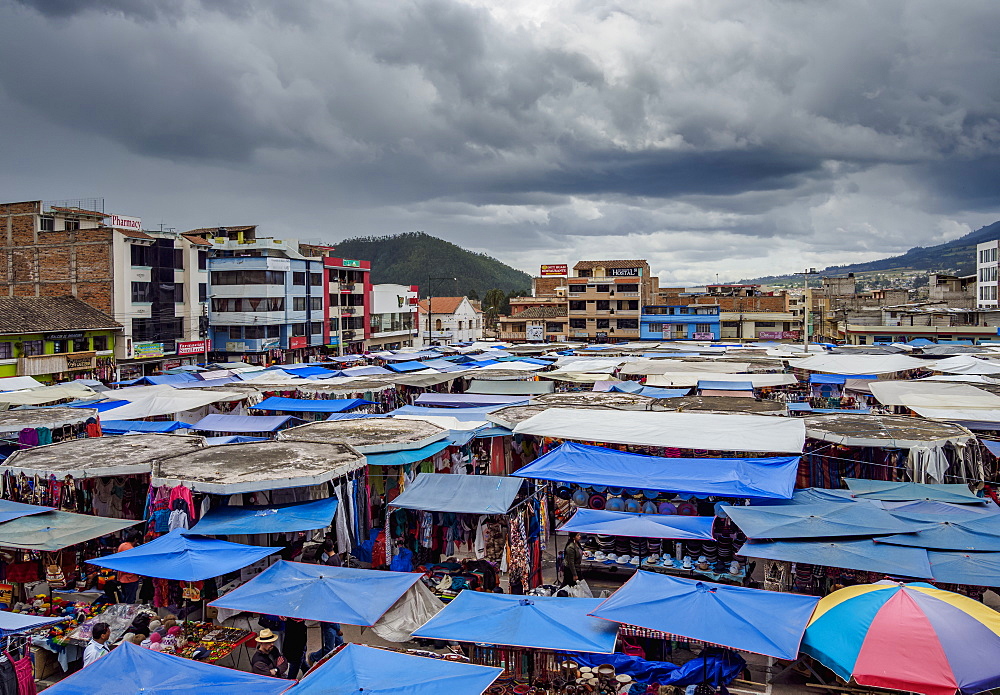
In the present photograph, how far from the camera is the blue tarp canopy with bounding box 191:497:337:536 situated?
10453 mm

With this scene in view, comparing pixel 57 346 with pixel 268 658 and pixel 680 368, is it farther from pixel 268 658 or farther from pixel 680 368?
pixel 268 658

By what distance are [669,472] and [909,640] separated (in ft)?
18.7

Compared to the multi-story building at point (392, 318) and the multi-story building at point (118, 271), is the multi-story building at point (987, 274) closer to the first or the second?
the multi-story building at point (392, 318)

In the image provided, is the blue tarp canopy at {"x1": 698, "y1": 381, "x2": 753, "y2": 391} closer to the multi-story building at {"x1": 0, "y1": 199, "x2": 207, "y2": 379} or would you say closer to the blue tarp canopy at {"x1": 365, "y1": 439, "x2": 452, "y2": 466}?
the blue tarp canopy at {"x1": 365, "y1": 439, "x2": 452, "y2": 466}

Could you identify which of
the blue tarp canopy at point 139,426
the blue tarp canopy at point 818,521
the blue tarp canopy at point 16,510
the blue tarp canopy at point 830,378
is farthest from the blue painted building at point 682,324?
the blue tarp canopy at point 16,510

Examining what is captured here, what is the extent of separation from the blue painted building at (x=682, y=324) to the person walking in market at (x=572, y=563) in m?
63.9

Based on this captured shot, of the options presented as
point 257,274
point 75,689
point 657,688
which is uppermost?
point 257,274

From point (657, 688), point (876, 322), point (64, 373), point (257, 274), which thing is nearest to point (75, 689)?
point (657, 688)

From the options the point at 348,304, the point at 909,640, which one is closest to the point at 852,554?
the point at 909,640

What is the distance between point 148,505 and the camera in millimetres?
11211

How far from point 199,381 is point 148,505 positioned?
1747 cm

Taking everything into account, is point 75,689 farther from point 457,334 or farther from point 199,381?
point 457,334

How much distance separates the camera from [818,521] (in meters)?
10.4

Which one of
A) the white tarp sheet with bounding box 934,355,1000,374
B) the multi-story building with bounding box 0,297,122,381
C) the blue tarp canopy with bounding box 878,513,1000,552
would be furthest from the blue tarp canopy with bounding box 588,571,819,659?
the multi-story building with bounding box 0,297,122,381
